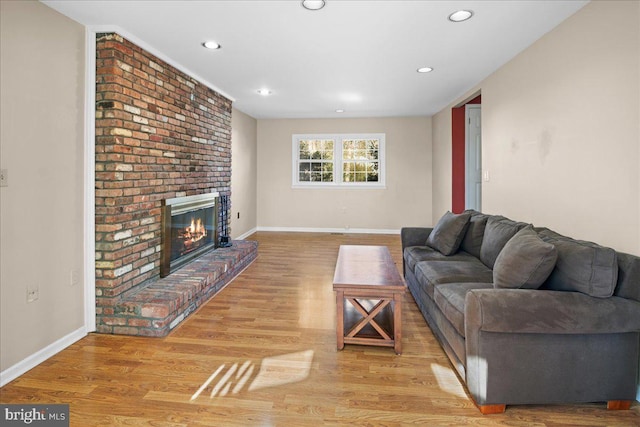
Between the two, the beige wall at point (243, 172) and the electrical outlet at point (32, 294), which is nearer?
the electrical outlet at point (32, 294)

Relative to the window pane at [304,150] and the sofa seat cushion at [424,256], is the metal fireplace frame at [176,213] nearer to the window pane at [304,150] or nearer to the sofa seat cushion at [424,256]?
the sofa seat cushion at [424,256]

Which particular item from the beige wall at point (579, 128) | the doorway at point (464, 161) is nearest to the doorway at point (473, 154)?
the doorway at point (464, 161)

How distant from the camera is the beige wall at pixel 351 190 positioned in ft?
24.7

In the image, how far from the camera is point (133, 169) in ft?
9.89

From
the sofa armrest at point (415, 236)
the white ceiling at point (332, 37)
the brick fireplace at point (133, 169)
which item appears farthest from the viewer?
the sofa armrest at point (415, 236)

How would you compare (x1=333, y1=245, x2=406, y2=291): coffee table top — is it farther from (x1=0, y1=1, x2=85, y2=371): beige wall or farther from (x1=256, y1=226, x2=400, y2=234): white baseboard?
(x1=256, y1=226, x2=400, y2=234): white baseboard

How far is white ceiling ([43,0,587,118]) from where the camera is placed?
255 centimetres

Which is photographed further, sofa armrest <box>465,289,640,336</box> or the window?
the window

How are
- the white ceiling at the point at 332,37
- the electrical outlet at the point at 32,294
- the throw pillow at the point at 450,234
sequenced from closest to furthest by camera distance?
1. the electrical outlet at the point at 32,294
2. the white ceiling at the point at 332,37
3. the throw pillow at the point at 450,234

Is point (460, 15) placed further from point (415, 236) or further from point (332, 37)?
point (415, 236)

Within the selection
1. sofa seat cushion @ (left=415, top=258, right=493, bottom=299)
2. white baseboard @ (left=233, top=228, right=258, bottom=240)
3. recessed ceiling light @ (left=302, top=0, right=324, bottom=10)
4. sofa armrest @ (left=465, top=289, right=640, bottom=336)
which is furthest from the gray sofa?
white baseboard @ (left=233, top=228, right=258, bottom=240)

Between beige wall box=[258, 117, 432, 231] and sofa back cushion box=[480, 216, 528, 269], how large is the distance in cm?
431

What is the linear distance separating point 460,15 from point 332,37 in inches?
41.2

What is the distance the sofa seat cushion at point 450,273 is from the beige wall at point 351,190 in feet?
14.3
